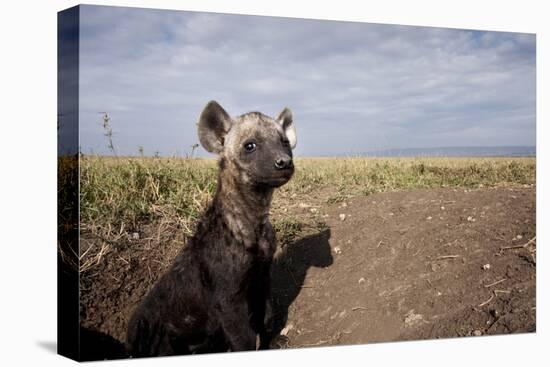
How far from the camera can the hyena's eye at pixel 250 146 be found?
4719 mm

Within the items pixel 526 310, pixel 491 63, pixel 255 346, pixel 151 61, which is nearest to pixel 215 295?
pixel 255 346

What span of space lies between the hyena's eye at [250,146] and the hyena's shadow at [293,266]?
1.60 meters

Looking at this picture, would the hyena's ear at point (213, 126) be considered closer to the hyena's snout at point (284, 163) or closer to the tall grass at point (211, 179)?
the hyena's snout at point (284, 163)

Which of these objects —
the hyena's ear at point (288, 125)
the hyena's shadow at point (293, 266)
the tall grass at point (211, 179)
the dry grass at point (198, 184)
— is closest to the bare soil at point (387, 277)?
the hyena's shadow at point (293, 266)

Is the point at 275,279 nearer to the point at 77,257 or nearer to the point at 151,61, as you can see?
the point at 77,257

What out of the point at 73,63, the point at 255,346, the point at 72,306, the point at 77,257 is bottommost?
the point at 255,346

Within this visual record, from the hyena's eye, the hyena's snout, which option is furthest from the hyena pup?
the hyena's snout

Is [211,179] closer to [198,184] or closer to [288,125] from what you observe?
[198,184]

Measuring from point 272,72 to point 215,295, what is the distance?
6.90 ft

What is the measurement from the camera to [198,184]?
244 inches

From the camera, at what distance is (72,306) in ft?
15.8

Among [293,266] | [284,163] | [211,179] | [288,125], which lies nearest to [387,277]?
[293,266]

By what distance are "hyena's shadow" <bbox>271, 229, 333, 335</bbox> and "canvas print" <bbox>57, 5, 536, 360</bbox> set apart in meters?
0.02

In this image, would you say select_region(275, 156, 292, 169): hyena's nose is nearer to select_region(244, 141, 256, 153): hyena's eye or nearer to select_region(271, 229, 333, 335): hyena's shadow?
select_region(244, 141, 256, 153): hyena's eye
